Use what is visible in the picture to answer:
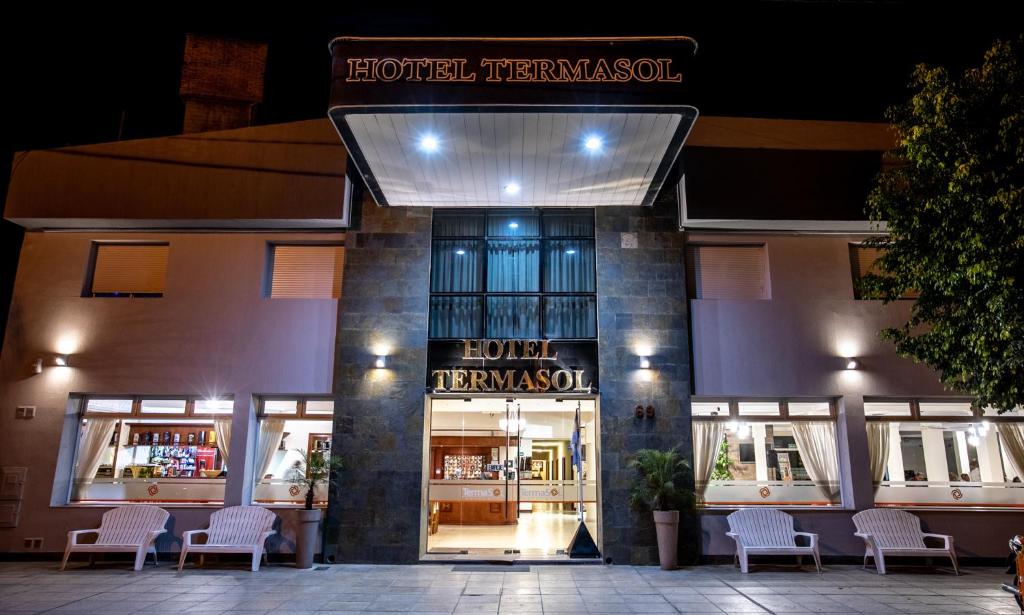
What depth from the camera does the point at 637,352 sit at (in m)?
10.6

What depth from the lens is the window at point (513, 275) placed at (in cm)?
1093

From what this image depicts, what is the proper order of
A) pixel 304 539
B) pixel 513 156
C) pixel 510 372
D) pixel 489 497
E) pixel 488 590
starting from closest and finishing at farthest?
pixel 488 590 < pixel 304 539 < pixel 513 156 < pixel 510 372 < pixel 489 497

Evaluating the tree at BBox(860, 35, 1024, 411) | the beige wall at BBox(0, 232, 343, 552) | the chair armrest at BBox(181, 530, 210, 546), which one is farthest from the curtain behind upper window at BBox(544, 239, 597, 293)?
the chair armrest at BBox(181, 530, 210, 546)

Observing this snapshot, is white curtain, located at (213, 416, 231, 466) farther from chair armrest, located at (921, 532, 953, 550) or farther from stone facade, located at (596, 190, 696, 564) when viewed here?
chair armrest, located at (921, 532, 953, 550)

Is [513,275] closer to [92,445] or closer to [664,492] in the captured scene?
[664,492]

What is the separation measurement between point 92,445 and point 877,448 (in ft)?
43.3

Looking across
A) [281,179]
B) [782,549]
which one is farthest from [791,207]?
[281,179]

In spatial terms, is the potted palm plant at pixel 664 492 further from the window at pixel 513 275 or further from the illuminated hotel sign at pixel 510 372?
the window at pixel 513 275

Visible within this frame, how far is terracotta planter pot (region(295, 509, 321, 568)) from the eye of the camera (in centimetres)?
A: 940

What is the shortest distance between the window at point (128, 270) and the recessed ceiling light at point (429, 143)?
537 cm

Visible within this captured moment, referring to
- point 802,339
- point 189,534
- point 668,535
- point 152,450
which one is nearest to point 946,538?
point 802,339

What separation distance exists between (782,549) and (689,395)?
8.65 ft

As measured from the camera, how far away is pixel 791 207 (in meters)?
10.7

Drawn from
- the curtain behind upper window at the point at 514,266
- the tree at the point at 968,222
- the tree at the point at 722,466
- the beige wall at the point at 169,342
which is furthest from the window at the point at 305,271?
→ the tree at the point at 968,222
